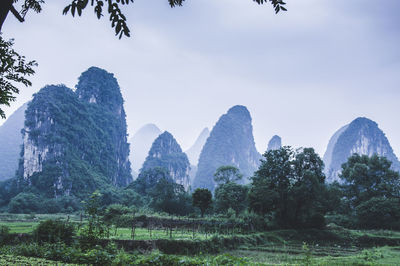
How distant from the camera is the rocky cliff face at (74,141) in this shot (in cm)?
6444

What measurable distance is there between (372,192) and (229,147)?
11017 cm

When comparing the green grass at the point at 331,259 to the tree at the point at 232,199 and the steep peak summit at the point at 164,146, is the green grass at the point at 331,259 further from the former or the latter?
the steep peak summit at the point at 164,146

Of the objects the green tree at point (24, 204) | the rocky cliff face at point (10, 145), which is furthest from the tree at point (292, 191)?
the rocky cliff face at point (10, 145)

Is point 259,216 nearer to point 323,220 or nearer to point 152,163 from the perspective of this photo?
point 323,220

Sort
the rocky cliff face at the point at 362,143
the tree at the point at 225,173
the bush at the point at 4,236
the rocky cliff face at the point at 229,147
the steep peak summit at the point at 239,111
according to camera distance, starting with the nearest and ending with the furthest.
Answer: the bush at the point at 4,236
the tree at the point at 225,173
the rocky cliff face at the point at 362,143
the rocky cliff face at the point at 229,147
the steep peak summit at the point at 239,111

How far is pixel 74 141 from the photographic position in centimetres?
7575

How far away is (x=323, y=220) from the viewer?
86.2ft

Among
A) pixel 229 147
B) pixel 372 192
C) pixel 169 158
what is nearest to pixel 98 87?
pixel 169 158

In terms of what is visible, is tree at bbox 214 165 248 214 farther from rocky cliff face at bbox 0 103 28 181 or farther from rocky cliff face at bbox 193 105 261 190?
rocky cliff face at bbox 0 103 28 181

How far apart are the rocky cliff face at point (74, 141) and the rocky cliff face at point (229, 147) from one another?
44.7m

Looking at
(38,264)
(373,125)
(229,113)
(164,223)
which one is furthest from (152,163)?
(373,125)

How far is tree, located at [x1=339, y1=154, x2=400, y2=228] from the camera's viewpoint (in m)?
27.3

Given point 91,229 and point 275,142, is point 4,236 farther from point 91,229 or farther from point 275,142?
point 275,142

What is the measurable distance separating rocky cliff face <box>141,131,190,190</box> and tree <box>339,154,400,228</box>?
78.6 metres
